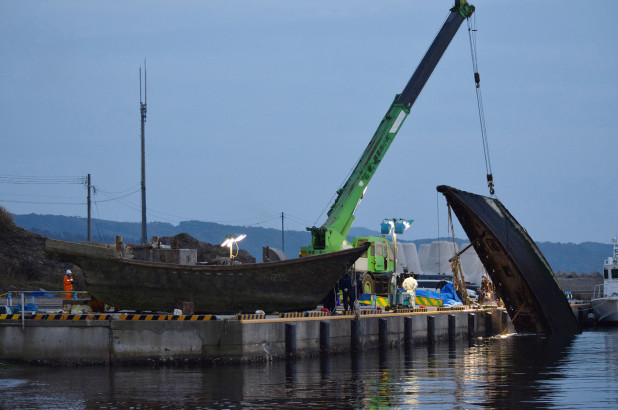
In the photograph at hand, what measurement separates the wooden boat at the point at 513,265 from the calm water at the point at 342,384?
7.64 meters

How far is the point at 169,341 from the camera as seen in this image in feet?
83.9

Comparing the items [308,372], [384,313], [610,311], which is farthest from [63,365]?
[610,311]

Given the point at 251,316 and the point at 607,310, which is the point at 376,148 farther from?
the point at 607,310

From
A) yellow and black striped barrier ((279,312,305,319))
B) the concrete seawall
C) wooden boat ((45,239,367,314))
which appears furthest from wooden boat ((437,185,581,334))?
the concrete seawall

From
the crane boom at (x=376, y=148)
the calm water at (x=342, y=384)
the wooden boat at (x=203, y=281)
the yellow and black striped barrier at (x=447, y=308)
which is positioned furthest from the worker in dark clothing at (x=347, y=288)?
the crane boom at (x=376, y=148)

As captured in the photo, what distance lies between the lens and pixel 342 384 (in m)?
21.9

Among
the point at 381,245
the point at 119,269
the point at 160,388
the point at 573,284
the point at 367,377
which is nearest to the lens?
the point at 160,388

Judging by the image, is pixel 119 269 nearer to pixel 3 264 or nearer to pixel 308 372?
pixel 308 372

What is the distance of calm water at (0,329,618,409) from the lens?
19.0 m

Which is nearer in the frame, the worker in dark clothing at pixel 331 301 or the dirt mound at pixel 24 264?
the worker in dark clothing at pixel 331 301

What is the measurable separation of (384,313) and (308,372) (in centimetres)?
892

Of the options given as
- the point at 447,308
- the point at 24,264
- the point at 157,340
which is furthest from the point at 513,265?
the point at 24,264

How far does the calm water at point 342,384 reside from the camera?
746 inches

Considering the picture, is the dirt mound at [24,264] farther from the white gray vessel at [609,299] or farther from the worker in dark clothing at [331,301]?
the white gray vessel at [609,299]
